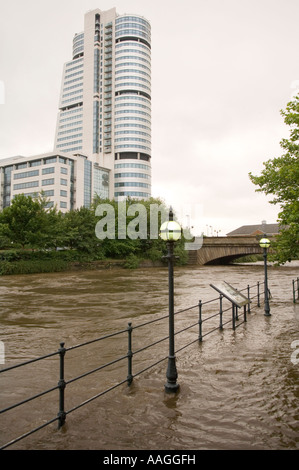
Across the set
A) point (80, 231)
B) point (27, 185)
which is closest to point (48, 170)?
point (27, 185)

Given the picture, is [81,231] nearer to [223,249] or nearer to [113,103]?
[223,249]

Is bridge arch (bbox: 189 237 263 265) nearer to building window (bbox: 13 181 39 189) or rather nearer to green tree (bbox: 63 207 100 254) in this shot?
green tree (bbox: 63 207 100 254)

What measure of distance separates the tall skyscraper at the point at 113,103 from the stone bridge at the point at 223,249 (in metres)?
71.5

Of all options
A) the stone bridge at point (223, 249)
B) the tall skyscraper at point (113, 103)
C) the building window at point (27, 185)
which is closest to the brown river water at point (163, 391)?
the stone bridge at point (223, 249)

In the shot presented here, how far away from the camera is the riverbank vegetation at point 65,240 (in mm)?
40625

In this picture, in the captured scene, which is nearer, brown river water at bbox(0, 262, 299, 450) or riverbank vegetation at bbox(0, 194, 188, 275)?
brown river water at bbox(0, 262, 299, 450)

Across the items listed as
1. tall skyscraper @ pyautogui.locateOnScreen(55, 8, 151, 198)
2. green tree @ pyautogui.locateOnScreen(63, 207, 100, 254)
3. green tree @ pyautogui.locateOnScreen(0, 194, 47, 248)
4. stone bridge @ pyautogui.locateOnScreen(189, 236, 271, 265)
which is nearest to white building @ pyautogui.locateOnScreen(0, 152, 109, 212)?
tall skyscraper @ pyautogui.locateOnScreen(55, 8, 151, 198)

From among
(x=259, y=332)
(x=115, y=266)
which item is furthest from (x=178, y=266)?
(x=259, y=332)

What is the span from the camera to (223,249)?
52.8m

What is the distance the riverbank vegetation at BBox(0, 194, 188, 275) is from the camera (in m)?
40.6

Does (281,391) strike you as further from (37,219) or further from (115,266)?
(115,266)

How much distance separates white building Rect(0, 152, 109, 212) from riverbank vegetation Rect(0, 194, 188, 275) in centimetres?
4599

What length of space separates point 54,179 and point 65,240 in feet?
186

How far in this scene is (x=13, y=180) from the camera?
106875 mm
